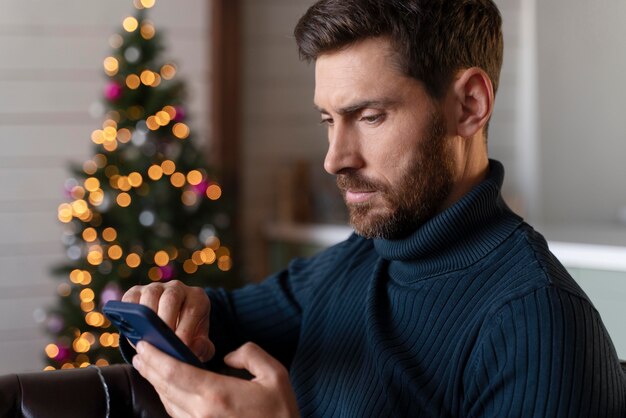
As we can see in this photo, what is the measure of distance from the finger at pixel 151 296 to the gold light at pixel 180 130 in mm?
1787

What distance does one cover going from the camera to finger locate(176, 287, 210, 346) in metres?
1.49

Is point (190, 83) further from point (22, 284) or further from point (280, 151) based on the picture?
point (22, 284)

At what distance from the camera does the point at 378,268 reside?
1584 millimetres

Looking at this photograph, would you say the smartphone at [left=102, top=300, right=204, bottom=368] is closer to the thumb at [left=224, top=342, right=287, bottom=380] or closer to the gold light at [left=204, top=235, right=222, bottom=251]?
the thumb at [left=224, top=342, right=287, bottom=380]

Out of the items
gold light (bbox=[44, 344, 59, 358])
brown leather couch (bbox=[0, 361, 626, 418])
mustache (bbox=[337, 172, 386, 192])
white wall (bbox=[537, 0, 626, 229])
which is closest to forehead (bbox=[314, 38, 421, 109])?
mustache (bbox=[337, 172, 386, 192])

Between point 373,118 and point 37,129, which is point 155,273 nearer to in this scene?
point 37,129

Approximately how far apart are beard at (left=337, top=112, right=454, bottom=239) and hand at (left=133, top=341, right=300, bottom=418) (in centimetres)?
35

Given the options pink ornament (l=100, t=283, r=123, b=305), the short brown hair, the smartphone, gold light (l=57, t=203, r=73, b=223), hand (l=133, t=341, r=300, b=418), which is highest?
the short brown hair

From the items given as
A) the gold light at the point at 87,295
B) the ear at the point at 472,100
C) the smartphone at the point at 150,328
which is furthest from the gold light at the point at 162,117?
the smartphone at the point at 150,328

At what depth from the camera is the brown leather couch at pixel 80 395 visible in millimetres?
1401

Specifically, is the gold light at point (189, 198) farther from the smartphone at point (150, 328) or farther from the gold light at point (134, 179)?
the smartphone at point (150, 328)

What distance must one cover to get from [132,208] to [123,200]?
0.04 metres

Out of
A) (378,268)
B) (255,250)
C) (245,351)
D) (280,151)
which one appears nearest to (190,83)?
(280,151)

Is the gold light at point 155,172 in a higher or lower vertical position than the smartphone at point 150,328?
lower
